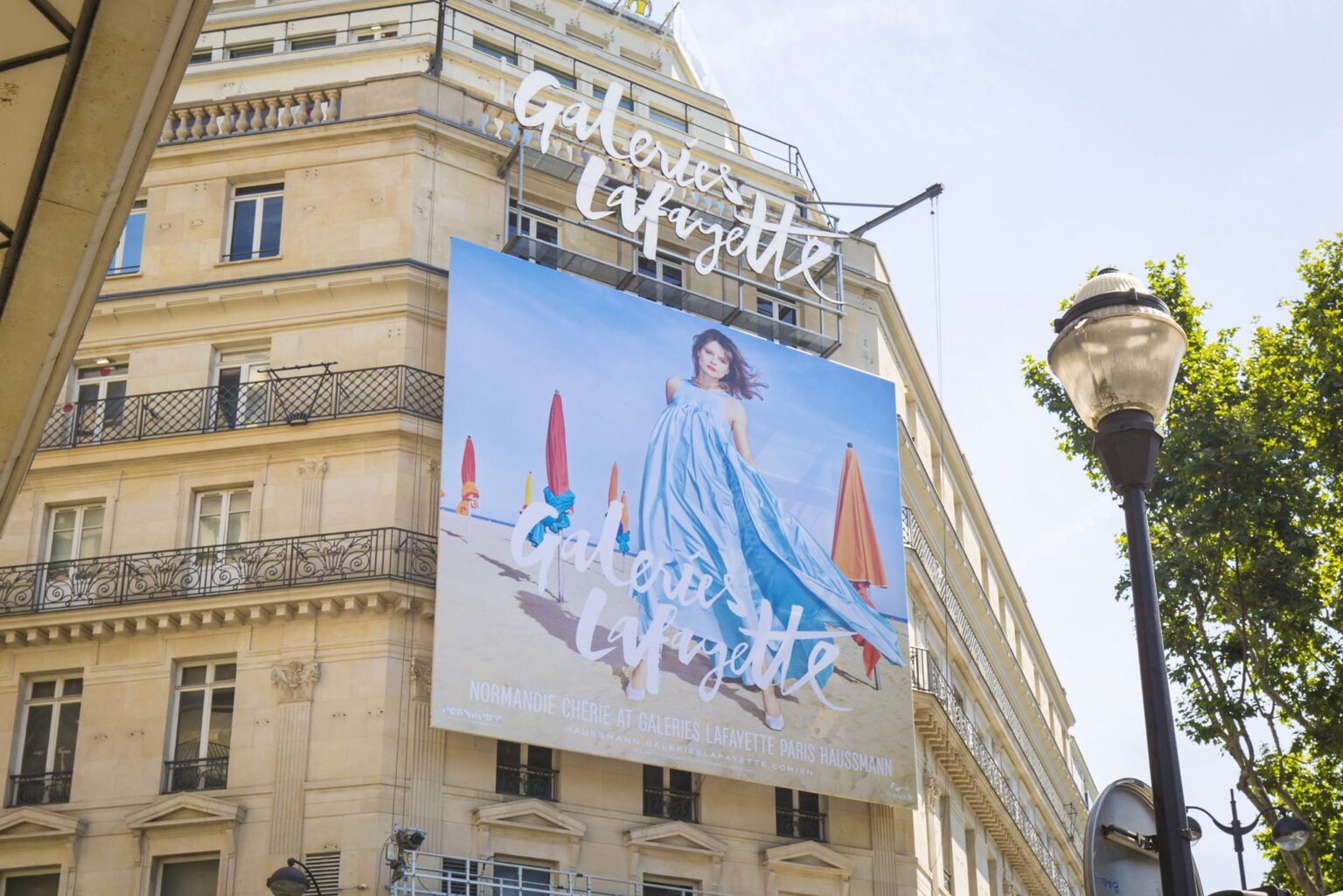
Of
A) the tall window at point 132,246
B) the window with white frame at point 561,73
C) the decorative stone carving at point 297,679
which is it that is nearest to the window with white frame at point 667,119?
the window with white frame at point 561,73

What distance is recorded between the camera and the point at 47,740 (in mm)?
24906

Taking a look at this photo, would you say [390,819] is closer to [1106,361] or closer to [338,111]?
[338,111]

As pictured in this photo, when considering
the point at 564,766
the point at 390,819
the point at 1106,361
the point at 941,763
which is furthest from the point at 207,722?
the point at 1106,361

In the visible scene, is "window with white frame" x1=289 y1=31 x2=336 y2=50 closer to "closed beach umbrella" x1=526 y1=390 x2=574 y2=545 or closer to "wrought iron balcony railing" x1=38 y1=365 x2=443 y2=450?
"wrought iron balcony railing" x1=38 y1=365 x2=443 y2=450

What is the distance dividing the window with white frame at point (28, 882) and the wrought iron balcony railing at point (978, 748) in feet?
48.1

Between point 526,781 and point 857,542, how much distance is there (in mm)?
7846

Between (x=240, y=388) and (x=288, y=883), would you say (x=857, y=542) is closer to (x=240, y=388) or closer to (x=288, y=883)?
(x=240, y=388)

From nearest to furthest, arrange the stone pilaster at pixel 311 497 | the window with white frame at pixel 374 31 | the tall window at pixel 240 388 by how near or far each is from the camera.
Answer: the stone pilaster at pixel 311 497 < the tall window at pixel 240 388 < the window with white frame at pixel 374 31

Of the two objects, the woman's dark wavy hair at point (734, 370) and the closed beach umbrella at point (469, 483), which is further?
the woman's dark wavy hair at point (734, 370)

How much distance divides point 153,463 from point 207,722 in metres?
4.49

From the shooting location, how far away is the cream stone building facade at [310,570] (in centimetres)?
2380

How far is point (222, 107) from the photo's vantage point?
28906mm

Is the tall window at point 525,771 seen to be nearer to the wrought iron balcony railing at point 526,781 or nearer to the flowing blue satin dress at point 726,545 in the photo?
the wrought iron balcony railing at point 526,781

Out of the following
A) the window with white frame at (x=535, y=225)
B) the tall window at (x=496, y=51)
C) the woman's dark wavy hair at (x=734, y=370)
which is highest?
the tall window at (x=496, y=51)
